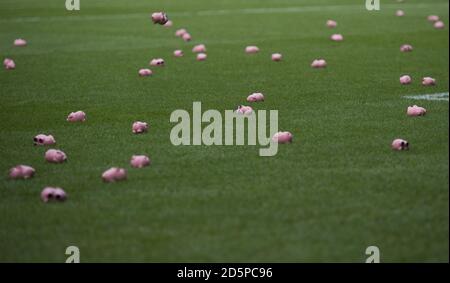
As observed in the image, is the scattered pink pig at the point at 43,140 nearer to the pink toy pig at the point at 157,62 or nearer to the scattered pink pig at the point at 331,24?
the pink toy pig at the point at 157,62

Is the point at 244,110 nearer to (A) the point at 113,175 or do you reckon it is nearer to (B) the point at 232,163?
(B) the point at 232,163

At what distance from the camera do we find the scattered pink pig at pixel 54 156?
5.43 meters

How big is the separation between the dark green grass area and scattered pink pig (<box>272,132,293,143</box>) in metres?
0.06

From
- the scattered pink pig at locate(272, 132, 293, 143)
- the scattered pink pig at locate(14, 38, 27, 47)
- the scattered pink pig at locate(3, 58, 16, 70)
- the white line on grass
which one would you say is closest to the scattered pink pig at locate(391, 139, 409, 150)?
the scattered pink pig at locate(272, 132, 293, 143)

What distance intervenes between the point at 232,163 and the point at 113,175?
2.62 feet

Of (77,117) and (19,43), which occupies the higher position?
(19,43)

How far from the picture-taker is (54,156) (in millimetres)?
5426

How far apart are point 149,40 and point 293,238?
1007 cm

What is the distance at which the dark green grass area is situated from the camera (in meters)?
3.88

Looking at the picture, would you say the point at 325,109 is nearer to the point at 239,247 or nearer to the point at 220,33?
the point at 239,247

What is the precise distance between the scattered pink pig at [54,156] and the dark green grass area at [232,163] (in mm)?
73

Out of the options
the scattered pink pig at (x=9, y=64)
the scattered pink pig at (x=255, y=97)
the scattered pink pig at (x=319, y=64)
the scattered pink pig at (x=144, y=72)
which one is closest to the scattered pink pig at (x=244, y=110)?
the scattered pink pig at (x=255, y=97)

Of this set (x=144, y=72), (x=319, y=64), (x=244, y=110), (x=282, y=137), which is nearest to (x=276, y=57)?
(x=319, y=64)

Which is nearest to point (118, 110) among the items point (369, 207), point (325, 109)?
point (325, 109)
